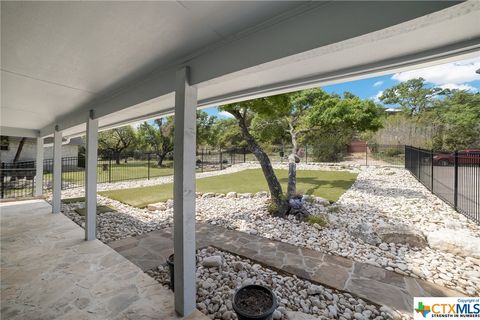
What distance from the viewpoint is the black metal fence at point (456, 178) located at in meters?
5.09

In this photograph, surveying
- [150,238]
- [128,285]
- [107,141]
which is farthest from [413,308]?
[107,141]

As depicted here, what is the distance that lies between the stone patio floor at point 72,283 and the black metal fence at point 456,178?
6434mm

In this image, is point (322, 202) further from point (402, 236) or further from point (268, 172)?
point (402, 236)

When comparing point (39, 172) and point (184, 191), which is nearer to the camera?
point (184, 191)

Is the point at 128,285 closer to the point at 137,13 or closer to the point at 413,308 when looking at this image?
the point at 137,13

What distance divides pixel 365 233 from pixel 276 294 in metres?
2.52

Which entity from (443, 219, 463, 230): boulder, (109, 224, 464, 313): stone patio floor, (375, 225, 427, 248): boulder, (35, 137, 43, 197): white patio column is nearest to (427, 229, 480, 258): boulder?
(375, 225, 427, 248): boulder

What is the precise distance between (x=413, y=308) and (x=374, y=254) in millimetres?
1169

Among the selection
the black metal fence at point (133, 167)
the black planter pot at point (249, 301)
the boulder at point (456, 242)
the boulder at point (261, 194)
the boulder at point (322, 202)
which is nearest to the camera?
the black planter pot at point (249, 301)

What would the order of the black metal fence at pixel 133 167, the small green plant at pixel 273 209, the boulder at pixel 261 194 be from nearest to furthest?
1. the small green plant at pixel 273 209
2. the boulder at pixel 261 194
3. the black metal fence at pixel 133 167

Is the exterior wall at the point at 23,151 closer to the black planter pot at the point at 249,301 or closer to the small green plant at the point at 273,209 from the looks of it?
the small green plant at the point at 273,209

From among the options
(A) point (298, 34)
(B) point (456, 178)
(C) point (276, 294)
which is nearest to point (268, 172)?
(C) point (276, 294)

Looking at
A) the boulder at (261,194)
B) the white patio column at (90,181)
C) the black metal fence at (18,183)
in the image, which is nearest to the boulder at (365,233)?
the boulder at (261,194)

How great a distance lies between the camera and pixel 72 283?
2.62m
